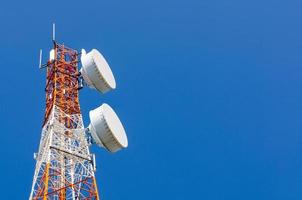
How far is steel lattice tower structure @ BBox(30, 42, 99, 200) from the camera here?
37.2m

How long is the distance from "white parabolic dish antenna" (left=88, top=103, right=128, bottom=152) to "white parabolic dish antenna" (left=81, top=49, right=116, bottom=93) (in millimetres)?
3991

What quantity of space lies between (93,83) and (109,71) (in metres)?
1.82

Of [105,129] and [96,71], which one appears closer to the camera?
[105,129]

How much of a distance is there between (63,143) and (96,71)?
6.10 meters

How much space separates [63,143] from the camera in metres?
39.5

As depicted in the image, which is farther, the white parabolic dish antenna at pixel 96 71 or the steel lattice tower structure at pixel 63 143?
the white parabolic dish antenna at pixel 96 71

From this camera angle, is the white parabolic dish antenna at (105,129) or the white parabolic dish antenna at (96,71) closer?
the white parabolic dish antenna at (105,129)

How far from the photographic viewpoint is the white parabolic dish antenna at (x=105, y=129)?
128ft

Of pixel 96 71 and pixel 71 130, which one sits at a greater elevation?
pixel 96 71

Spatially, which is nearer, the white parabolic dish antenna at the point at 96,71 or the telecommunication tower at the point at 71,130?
the telecommunication tower at the point at 71,130

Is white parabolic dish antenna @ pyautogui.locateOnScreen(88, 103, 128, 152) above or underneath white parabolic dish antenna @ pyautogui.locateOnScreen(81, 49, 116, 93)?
underneath

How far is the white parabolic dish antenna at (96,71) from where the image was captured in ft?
142

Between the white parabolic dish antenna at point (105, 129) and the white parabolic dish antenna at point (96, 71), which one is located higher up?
the white parabolic dish antenna at point (96, 71)

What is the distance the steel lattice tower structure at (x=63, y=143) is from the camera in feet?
122
